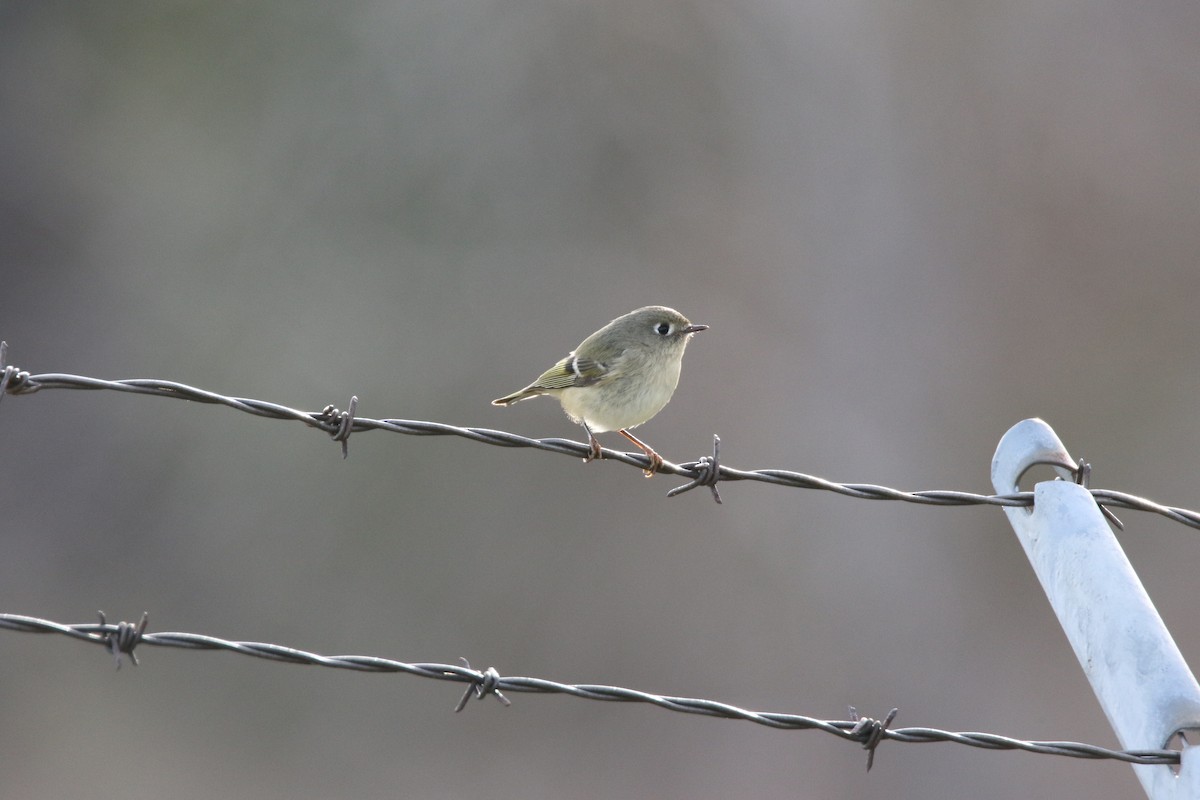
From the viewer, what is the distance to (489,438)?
121 inches

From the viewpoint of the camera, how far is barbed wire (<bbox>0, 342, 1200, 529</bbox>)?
2.62 metres

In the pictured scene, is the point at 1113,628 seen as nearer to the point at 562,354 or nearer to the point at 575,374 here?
the point at 575,374

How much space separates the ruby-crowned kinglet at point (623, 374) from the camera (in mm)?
5145

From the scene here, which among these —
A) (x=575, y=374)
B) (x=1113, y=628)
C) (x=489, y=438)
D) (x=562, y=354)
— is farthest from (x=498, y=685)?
(x=562, y=354)

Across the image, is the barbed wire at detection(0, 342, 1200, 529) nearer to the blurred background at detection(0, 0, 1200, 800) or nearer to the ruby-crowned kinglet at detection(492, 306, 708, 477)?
the ruby-crowned kinglet at detection(492, 306, 708, 477)

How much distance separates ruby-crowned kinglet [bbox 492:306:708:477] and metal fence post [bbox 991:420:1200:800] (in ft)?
7.73

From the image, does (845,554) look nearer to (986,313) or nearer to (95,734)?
(986,313)

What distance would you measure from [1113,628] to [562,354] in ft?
35.2

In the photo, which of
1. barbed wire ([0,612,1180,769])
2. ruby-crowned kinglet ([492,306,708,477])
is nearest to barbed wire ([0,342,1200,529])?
barbed wire ([0,612,1180,769])

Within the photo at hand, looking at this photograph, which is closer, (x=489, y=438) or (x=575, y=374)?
(x=489, y=438)

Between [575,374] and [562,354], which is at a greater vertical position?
[562,354]

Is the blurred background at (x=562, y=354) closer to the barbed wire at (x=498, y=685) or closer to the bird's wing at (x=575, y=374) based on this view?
the bird's wing at (x=575, y=374)

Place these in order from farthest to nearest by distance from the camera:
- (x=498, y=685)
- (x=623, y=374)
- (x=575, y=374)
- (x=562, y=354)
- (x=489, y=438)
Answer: (x=562, y=354)
(x=575, y=374)
(x=623, y=374)
(x=489, y=438)
(x=498, y=685)

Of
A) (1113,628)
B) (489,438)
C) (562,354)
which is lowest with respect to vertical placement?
(1113,628)
